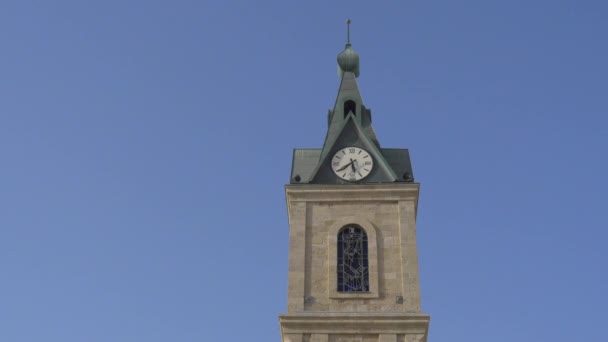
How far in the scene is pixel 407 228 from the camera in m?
33.7

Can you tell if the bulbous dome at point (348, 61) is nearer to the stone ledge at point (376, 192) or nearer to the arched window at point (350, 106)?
the arched window at point (350, 106)

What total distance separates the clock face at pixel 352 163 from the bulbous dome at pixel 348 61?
5.97 meters

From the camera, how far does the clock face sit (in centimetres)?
3519

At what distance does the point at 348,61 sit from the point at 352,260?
11295 millimetres

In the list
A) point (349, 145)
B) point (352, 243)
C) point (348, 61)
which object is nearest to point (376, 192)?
point (352, 243)

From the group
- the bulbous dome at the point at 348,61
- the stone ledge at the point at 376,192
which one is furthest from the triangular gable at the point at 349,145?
the bulbous dome at the point at 348,61

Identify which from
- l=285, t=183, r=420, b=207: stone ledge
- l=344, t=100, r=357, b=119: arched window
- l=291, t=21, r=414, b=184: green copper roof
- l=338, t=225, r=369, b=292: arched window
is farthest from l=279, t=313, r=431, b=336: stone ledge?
l=344, t=100, r=357, b=119: arched window

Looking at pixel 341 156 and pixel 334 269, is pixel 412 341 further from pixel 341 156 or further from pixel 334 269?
pixel 341 156

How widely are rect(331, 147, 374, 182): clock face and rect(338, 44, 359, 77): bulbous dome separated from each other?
5966 millimetres

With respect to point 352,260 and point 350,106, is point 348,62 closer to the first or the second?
point 350,106

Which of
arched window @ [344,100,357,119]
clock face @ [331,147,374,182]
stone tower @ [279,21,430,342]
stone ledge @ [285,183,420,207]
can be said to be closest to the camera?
stone tower @ [279,21,430,342]

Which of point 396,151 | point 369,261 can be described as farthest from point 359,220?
point 396,151

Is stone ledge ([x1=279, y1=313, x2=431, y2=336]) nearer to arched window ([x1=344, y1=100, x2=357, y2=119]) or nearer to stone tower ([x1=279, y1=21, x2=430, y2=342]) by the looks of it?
stone tower ([x1=279, y1=21, x2=430, y2=342])

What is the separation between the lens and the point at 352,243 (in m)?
33.7
